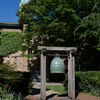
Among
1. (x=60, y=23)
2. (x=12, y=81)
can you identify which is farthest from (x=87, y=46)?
(x=12, y=81)

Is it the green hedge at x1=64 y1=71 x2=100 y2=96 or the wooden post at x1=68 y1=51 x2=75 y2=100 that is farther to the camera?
the green hedge at x1=64 y1=71 x2=100 y2=96

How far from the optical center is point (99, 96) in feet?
34.0

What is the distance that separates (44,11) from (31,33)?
2.73 m

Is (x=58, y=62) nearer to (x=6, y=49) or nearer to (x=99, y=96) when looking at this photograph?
(x=99, y=96)

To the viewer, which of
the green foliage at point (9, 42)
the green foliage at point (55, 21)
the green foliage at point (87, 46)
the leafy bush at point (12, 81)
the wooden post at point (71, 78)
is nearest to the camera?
the leafy bush at point (12, 81)

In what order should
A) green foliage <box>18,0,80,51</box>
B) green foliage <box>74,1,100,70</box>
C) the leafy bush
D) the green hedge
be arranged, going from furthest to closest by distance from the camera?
green foliage <box>18,0,80,51</box>
green foliage <box>74,1,100,70</box>
the green hedge
the leafy bush

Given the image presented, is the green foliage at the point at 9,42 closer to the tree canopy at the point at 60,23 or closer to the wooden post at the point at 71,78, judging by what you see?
the tree canopy at the point at 60,23

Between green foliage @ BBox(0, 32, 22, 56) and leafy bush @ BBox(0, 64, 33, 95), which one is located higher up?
green foliage @ BBox(0, 32, 22, 56)

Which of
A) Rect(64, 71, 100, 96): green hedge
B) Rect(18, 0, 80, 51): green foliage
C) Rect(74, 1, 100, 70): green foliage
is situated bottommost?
Rect(64, 71, 100, 96): green hedge

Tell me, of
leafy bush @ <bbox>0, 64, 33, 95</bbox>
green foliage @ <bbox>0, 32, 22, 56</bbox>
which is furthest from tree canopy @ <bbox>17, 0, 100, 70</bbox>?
leafy bush @ <bbox>0, 64, 33, 95</bbox>

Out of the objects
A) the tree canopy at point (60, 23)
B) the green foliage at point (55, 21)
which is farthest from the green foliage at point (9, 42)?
the green foliage at point (55, 21)

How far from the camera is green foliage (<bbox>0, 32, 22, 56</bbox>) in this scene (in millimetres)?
23297

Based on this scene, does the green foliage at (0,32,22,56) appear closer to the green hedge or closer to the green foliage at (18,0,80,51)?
the green foliage at (18,0,80,51)

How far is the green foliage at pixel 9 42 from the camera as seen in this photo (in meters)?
23.3
